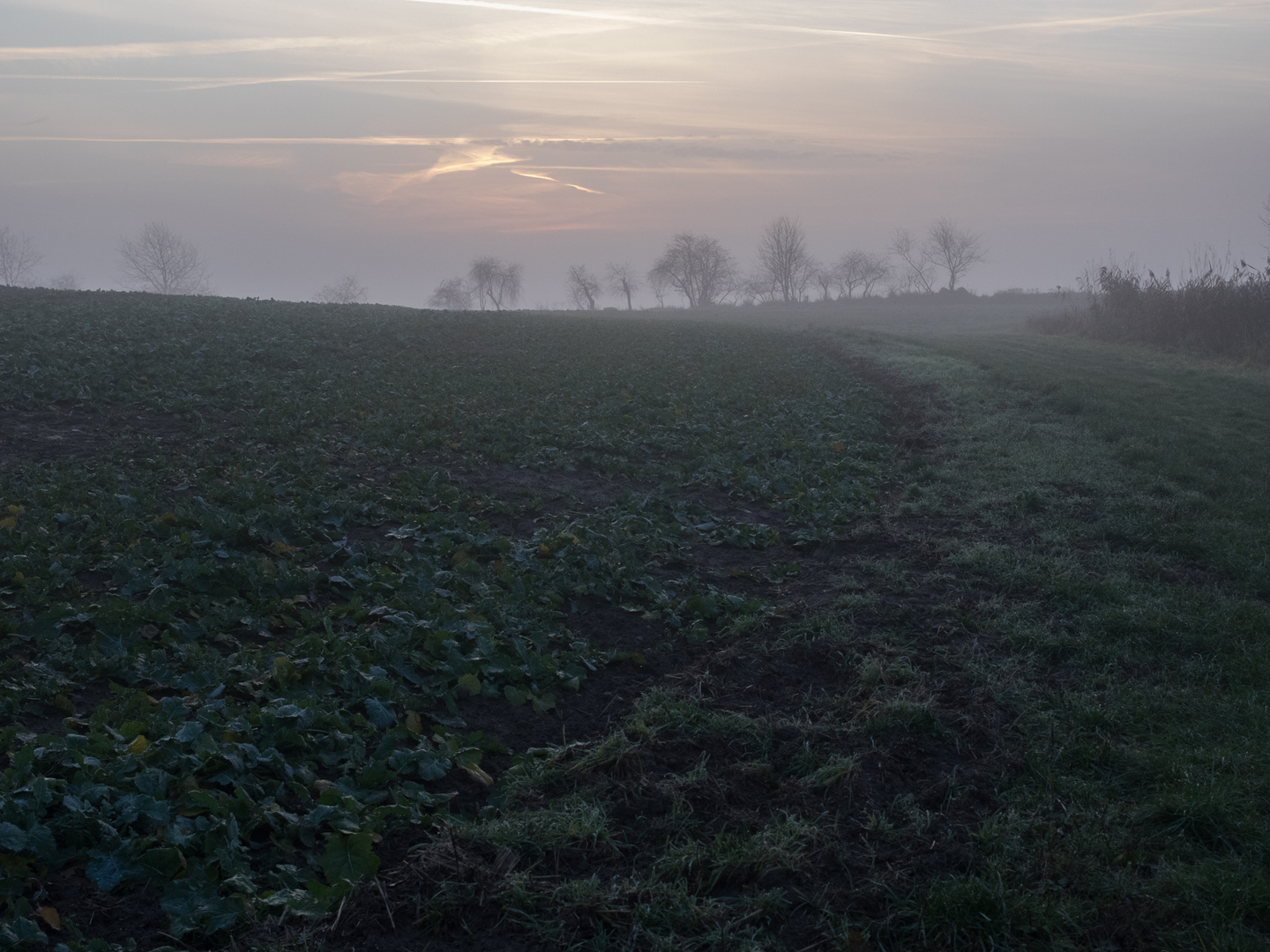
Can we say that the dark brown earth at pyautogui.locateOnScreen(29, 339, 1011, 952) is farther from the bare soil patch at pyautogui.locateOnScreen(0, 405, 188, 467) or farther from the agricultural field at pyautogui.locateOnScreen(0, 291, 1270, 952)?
the bare soil patch at pyautogui.locateOnScreen(0, 405, 188, 467)

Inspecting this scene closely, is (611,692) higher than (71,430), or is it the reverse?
(71,430)

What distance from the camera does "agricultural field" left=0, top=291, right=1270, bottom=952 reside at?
10.1ft

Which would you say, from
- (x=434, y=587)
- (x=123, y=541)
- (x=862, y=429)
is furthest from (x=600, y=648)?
(x=862, y=429)

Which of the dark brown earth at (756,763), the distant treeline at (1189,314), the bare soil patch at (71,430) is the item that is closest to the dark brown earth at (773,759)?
the dark brown earth at (756,763)

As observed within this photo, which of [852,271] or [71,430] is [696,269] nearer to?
[852,271]

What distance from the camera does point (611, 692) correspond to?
16.8 ft

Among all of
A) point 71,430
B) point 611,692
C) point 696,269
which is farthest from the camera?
point 696,269

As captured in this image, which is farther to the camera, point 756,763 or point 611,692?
point 611,692

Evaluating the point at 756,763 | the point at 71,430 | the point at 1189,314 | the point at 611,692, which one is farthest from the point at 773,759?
the point at 1189,314

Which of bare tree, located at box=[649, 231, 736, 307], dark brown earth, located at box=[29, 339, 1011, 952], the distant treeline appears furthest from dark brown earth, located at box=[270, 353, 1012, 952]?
bare tree, located at box=[649, 231, 736, 307]

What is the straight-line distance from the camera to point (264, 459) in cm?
922

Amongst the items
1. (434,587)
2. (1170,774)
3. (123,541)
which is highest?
(123,541)

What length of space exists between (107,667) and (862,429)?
12226mm

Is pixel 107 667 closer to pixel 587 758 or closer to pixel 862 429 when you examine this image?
pixel 587 758
